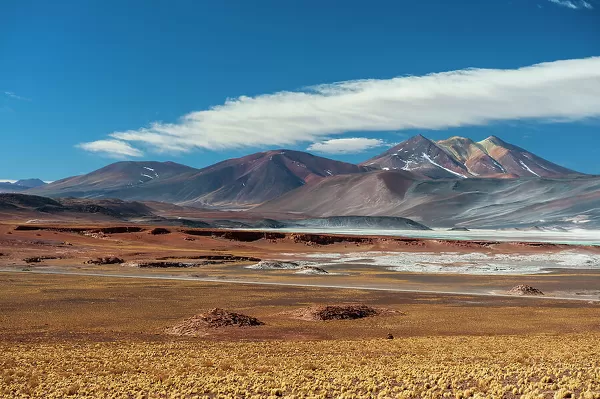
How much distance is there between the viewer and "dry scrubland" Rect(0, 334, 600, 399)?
15.8m

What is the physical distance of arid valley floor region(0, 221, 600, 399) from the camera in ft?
54.3

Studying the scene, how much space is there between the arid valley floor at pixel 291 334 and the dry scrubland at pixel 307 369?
0.22 feet

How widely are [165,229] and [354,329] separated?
85.2m

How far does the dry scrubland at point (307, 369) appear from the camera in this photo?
1581cm

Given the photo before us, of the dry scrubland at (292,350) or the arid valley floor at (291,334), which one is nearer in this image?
the dry scrubland at (292,350)

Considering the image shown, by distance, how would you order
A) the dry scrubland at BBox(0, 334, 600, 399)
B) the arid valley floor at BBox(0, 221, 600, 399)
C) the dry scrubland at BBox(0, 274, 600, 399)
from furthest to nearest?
the arid valley floor at BBox(0, 221, 600, 399), the dry scrubland at BBox(0, 274, 600, 399), the dry scrubland at BBox(0, 334, 600, 399)

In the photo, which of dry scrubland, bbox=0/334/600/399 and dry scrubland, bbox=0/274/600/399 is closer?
dry scrubland, bbox=0/334/600/399

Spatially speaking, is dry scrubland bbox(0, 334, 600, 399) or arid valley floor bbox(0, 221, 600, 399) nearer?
dry scrubland bbox(0, 334, 600, 399)

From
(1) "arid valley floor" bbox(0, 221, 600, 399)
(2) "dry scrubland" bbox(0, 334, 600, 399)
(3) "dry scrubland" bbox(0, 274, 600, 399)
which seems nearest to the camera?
(2) "dry scrubland" bbox(0, 334, 600, 399)

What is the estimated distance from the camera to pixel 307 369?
62.4ft

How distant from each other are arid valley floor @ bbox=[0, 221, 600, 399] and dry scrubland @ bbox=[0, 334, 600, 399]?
0.07 meters

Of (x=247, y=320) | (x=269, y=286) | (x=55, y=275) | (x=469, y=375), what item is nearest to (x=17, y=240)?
(x=55, y=275)

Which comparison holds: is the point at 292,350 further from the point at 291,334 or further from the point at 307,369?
the point at 291,334

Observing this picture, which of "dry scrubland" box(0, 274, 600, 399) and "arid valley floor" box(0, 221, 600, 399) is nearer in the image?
"dry scrubland" box(0, 274, 600, 399)
